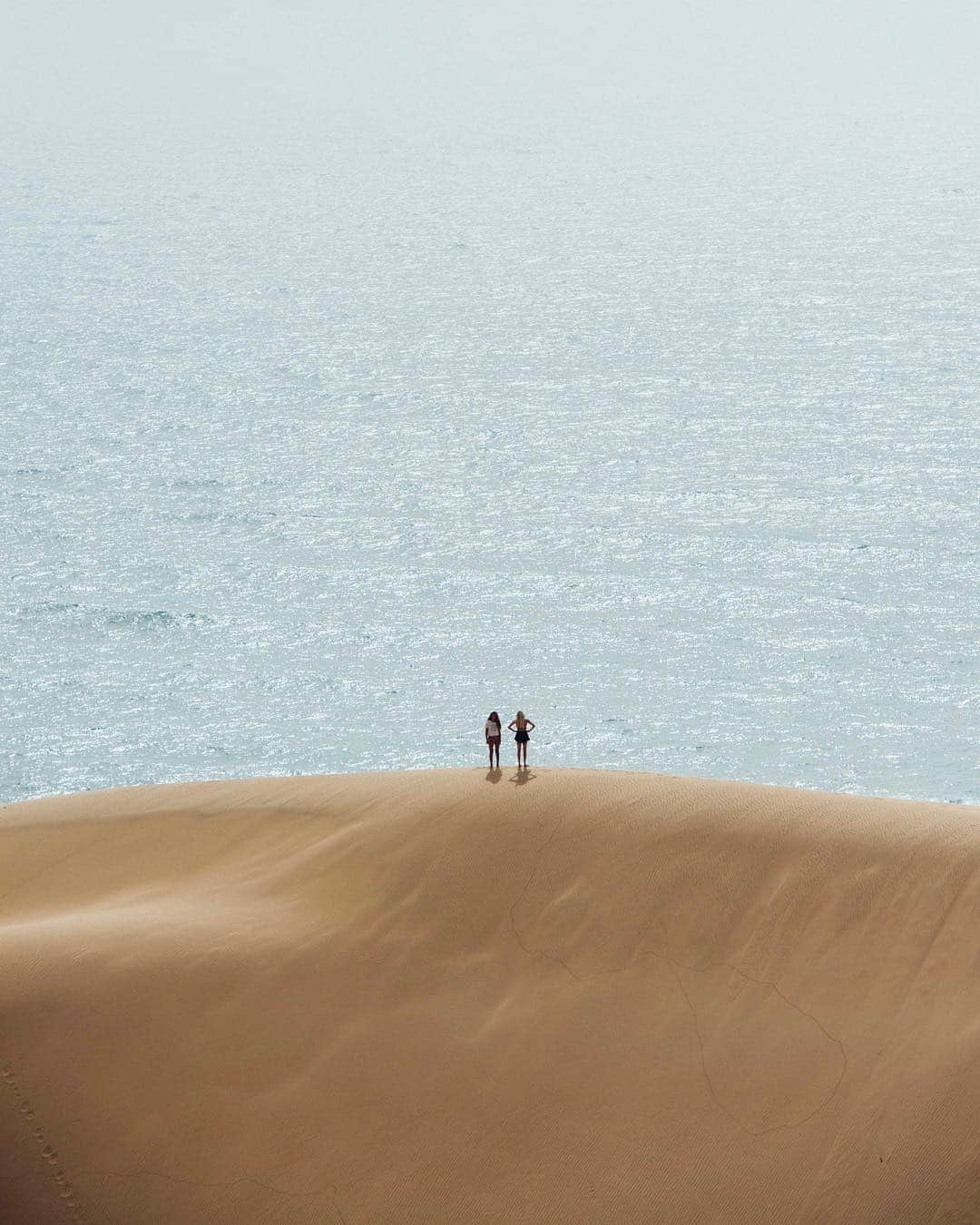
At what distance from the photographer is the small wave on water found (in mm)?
28656

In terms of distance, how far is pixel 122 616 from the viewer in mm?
28891

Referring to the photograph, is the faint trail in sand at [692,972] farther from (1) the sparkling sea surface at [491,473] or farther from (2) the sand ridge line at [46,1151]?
(1) the sparkling sea surface at [491,473]

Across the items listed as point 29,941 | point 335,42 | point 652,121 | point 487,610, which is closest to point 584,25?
point 335,42

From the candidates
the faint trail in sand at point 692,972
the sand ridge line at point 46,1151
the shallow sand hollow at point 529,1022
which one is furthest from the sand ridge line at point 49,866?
the faint trail in sand at point 692,972

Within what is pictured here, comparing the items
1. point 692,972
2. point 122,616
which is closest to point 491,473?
point 122,616

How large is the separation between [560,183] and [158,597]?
3390 centimetres

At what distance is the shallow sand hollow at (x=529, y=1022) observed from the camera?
44.2 ft

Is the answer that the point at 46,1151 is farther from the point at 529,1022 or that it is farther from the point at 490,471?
the point at 490,471

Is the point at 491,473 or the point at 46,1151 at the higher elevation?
the point at 491,473

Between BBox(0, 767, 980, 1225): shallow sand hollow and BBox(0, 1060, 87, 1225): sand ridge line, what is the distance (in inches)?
0.8

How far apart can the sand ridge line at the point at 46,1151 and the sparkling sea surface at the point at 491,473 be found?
31.1 ft

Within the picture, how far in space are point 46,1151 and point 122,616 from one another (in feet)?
51.1

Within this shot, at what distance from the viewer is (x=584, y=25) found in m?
87.2

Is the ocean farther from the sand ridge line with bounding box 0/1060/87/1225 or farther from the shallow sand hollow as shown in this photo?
the sand ridge line with bounding box 0/1060/87/1225
